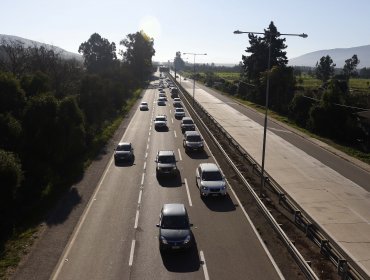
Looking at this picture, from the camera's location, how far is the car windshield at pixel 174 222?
1980 centimetres

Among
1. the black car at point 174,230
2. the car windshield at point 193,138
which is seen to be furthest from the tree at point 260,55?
the black car at point 174,230

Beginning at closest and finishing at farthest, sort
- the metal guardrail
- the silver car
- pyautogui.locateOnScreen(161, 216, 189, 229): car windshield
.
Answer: the metal guardrail < pyautogui.locateOnScreen(161, 216, 189, 229): car windshield < the silver car

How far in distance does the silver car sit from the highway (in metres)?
0.56

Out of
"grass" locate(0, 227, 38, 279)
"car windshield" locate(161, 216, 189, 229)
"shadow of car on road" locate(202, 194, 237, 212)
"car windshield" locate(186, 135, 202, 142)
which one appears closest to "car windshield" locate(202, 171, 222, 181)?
"shadow of car on road" locate(202, 194, 237, 212)

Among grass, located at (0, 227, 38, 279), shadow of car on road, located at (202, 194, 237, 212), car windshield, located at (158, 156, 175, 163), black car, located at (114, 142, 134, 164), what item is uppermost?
car windshield, located at (158, 156, 175, 163)

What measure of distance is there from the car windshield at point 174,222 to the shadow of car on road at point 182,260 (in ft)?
3.76

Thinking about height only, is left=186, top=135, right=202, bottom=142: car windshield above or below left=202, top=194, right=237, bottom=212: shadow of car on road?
above

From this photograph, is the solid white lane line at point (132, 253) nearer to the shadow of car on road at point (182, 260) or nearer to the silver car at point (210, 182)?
the shadow of car on road at point (182, 260)

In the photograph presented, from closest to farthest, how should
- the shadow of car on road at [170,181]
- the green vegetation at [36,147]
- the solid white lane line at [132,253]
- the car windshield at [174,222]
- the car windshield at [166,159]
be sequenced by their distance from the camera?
the solid white lane line at [132,253]
the car windshield at [174,222]
the green vegetation at [36,147]
the shadow of car on road at [170,181]
the car windshield at [166,159]

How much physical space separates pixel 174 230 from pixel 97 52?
141 meters

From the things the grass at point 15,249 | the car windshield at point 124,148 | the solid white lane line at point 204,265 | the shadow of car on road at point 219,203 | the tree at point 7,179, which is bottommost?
the grass at point 15,249

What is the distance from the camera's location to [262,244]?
19656 mm

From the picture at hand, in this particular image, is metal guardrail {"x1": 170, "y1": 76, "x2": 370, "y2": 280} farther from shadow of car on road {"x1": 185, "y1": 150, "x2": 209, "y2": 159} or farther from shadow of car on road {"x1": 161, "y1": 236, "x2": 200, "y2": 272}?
shadow of car on road {"x1": 185, "y1": 150, "x2": 209, "y2": 159}

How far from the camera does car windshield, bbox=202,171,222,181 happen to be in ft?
90.5
